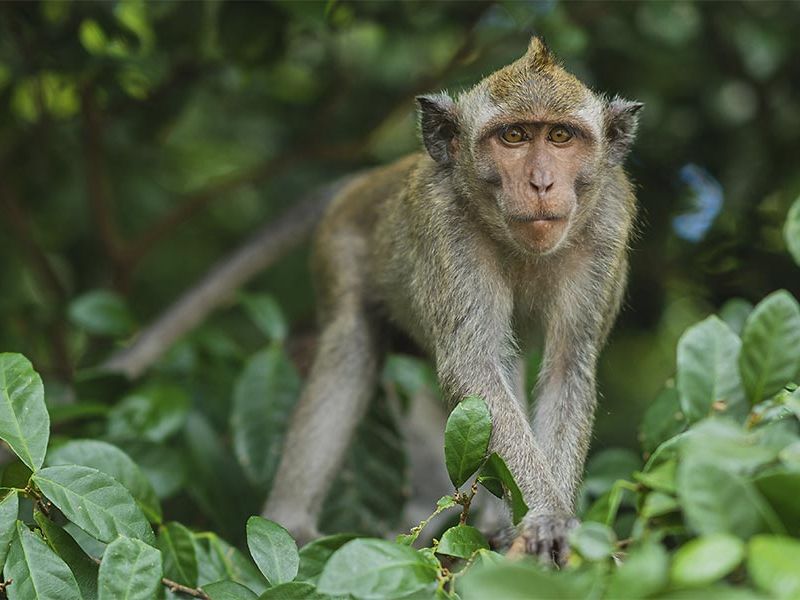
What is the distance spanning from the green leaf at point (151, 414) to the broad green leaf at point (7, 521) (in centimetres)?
195

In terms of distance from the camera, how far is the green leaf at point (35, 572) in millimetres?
3016

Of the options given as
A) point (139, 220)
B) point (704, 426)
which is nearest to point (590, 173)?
point (704, 426)

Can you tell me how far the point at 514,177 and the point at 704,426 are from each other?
7.42ft

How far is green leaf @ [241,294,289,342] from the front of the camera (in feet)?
20.7

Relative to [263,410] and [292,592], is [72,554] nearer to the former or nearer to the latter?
[292,592]

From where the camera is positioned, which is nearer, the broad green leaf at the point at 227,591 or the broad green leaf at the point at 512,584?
the broad green leaf at the point at 512,584

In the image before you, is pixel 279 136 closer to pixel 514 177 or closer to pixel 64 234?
pixel 64 234

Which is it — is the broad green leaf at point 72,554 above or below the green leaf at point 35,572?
above

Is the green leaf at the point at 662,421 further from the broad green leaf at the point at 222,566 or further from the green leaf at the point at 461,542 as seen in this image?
the broad green leaf at the point at 222,566

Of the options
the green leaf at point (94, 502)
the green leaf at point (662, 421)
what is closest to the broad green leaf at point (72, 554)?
the green leaf at point (94, 502)

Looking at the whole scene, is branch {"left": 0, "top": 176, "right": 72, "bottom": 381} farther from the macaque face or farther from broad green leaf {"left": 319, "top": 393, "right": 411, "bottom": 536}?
the macaque face

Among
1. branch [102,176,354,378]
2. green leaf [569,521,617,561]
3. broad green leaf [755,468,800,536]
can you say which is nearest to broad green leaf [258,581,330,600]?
green leaf [569,521,617,561]

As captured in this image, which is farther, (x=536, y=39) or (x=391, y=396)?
(x=391, y=396)

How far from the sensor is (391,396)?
25.3 feet
